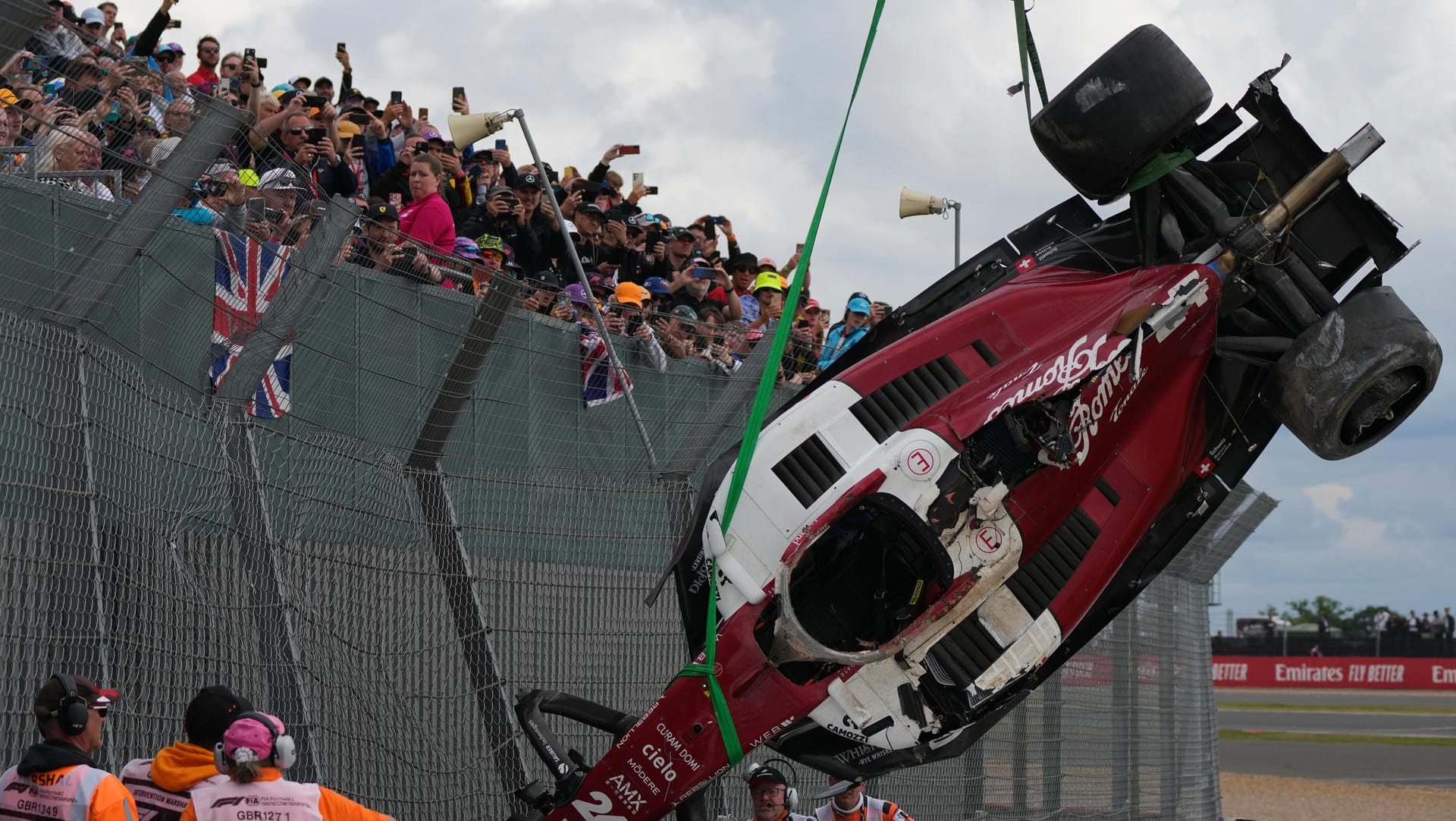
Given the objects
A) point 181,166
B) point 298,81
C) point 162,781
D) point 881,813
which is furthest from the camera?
point 298,81

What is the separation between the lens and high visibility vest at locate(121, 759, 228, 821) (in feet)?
15.0

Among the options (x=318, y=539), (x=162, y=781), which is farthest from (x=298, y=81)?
(x=162, y=781)

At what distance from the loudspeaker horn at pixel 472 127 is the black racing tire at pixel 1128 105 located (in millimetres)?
2974

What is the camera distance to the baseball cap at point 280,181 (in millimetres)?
5852

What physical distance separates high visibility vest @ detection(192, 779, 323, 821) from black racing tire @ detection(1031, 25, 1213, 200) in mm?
4022

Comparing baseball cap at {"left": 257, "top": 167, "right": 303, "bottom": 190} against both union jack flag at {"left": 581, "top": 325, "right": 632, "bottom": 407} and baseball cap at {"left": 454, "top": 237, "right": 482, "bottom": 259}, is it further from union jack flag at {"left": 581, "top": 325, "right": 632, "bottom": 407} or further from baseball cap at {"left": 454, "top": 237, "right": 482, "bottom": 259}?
baseball cap at {"left": 454, "top": 237, "right": 482, "bottom": 259}

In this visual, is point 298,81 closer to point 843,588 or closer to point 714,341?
point 714,341

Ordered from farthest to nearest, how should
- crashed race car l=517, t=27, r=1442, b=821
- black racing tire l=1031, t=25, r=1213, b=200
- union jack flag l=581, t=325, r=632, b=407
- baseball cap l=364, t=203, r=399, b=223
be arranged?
1. baseball cap l=364, t=203, r=399, b=223
2. union jack flag l=581, t=325, r=632, b=407
3. black racing tire l=1031, t=25, r=1213, b=200
4. crashed race car l=517, t=27, r=1442, b=821

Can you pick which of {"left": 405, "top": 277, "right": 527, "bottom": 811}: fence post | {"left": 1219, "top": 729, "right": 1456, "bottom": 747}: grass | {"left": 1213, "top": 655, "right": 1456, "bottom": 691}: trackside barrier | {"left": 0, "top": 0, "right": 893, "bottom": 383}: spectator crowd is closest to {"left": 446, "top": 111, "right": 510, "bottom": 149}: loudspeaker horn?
{"left": 0, "top": 0, "right": 893, "bottom": 383}: spectator crowd

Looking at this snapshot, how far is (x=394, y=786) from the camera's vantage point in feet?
19.8

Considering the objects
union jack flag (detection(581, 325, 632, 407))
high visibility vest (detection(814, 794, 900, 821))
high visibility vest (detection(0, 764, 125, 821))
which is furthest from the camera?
high visibility vest (detection(814, 794, 900, 821))

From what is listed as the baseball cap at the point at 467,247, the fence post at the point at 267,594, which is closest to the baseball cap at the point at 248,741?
the fence post at the point at 267,594

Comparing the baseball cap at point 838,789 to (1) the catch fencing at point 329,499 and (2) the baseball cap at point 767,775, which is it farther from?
(1) the catch fencing at point 329,499

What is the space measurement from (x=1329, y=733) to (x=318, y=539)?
26957 mm
